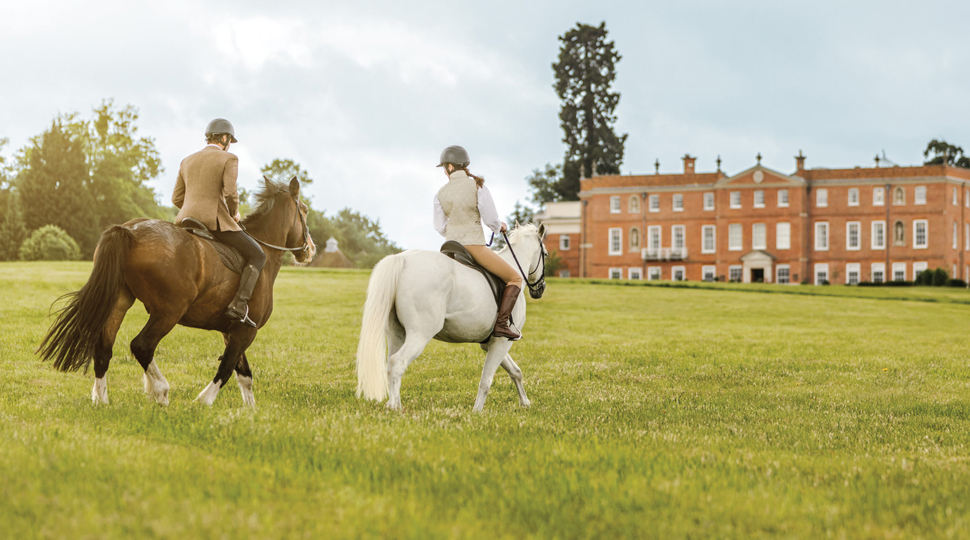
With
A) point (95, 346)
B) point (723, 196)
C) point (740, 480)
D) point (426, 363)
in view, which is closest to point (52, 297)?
point (426, 363)

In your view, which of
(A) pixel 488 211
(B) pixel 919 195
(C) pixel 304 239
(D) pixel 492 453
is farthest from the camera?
(B) pixel 919 195

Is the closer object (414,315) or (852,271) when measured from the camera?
(414,315)

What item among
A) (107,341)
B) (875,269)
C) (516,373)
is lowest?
(516,373)

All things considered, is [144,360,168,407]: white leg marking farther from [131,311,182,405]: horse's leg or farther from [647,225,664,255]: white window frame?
[647,225,664,255]: white window frame

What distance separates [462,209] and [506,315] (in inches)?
48.7

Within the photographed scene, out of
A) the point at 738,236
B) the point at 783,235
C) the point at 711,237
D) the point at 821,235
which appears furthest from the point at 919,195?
the point at 711,237

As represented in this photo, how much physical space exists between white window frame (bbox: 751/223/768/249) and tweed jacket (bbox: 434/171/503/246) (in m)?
69.4

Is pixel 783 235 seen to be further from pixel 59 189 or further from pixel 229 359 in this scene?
pixel 229 359

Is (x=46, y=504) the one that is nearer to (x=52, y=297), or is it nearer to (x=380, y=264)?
(x=380, y=264)

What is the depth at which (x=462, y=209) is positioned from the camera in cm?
821

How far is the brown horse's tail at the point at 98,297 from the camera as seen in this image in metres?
6.91

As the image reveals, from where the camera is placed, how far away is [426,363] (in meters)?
13.7

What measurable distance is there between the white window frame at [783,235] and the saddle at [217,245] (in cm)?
7122

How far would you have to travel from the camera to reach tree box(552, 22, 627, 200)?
249 ft
